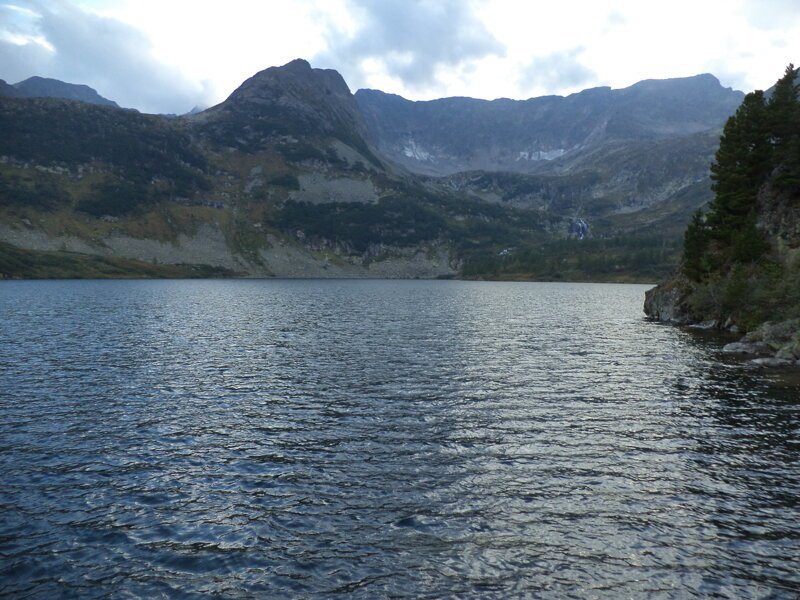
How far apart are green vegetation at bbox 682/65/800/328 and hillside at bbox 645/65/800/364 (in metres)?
0.13

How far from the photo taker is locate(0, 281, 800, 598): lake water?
54.7 feet

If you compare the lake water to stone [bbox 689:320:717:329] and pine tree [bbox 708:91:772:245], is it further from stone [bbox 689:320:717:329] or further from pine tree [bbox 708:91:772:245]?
pine tree [bbox 708:91:772:245]

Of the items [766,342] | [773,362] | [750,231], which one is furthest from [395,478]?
[750,231]

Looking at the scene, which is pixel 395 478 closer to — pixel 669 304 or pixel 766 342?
pixel 766 342

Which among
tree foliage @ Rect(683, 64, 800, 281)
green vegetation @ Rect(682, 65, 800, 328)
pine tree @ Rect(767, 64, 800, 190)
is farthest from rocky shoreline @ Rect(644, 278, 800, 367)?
pine tree @ Rect(767, 64, 800, 190)

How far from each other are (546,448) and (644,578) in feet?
39.2

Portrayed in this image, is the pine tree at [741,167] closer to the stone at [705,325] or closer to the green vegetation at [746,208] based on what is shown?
the green vegetation at [746,208]

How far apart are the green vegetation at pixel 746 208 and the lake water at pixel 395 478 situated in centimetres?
2510

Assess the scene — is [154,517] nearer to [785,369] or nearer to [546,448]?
[546,448]

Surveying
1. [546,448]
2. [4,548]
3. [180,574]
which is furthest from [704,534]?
[4,548]

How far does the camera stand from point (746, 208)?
83625mm

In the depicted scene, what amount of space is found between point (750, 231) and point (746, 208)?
9.44m

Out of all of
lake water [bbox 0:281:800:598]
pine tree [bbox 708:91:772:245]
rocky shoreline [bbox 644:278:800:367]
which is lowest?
lake water [bbox 0:281:800:598]

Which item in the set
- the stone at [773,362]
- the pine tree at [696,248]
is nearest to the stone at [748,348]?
the stone at [773,362]
